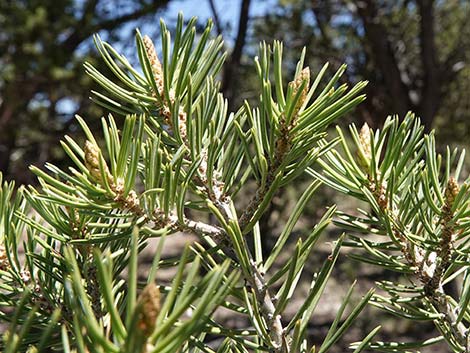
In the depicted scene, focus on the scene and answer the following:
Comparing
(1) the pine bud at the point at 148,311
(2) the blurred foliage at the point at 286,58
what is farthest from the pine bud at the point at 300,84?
(2) the blurred foliage at the point at 286,58

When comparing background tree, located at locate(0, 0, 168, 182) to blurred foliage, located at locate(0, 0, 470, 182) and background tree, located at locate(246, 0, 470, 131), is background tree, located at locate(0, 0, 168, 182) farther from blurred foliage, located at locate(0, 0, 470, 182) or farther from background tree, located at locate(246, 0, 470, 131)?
background tree, located at locate(246, 0, 470, 131)

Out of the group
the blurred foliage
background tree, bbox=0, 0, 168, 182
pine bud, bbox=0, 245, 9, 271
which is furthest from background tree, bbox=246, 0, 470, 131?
pine bud, bbox=0, 245, 9, 271

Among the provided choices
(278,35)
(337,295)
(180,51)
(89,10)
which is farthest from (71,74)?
(180,51)

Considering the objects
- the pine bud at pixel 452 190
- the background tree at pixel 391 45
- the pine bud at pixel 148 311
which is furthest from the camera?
the background tree at pixel 391 45

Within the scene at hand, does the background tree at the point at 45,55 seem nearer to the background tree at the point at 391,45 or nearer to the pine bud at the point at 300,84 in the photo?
the background tree at the point at 391,45

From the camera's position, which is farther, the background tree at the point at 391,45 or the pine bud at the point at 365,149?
the background tree at the point at 391,45

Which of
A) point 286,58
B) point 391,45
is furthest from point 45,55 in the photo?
point 391,45

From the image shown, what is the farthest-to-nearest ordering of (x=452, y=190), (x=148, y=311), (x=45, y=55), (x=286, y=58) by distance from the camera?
(x=286, y=58)
(x=45, y=55)
(x=452, y=190)
(x=148, y=311)

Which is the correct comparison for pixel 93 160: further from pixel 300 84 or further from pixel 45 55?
pixel 45 55
